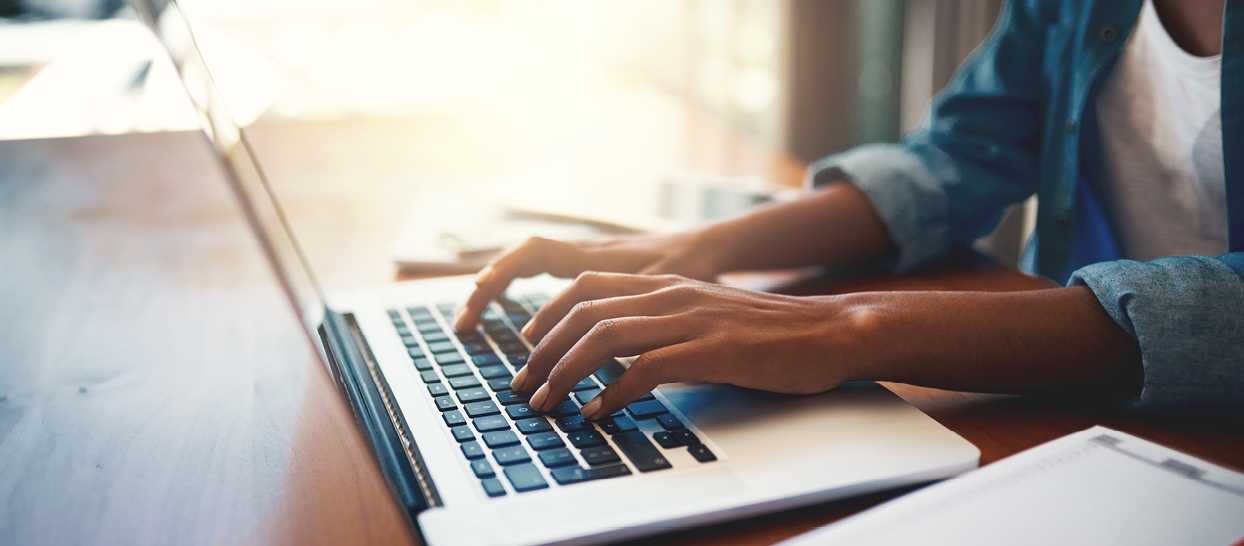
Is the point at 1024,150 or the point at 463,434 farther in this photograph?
the point at 1024,150

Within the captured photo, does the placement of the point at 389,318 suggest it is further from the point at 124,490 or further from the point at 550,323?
the point at 124,490

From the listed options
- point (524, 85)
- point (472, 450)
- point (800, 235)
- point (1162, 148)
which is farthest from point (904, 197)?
point (524, 85)

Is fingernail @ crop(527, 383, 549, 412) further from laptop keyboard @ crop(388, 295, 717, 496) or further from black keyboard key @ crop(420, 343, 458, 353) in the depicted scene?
black keyboard key @ crop(420, 343, 458, 353)

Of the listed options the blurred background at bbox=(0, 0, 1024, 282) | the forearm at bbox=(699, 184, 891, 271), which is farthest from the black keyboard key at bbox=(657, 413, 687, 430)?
the blurred background at bbox=(0, 0, 1024, 282)

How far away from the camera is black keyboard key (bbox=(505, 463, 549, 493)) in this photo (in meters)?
0.49

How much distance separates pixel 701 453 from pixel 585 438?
0.06 meters

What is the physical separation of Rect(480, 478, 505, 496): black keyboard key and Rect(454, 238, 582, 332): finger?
0.84ft

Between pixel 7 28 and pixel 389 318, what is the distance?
3.10 metres

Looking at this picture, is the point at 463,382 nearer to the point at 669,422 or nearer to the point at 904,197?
the point at 669,422

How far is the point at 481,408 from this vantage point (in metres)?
0.58

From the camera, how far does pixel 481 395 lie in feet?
1.99

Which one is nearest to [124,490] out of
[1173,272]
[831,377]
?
[831,377]

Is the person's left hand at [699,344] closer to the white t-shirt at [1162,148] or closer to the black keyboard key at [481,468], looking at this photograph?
the black keyboard key at [481,468]

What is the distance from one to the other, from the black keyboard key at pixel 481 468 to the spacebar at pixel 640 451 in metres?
0.07
